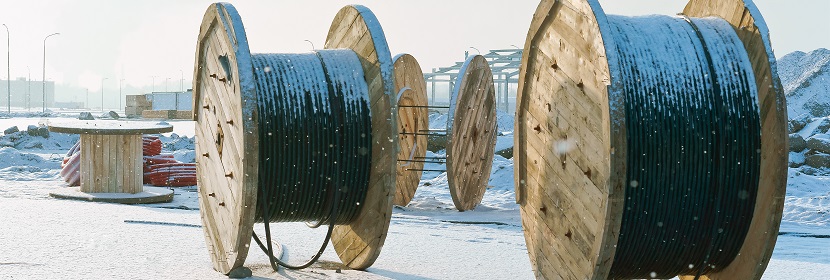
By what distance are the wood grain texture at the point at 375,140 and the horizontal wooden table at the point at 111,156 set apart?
569 centimetres

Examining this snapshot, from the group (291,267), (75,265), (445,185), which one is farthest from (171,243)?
(445,185)

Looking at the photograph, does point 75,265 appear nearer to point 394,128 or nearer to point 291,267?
point 291,267

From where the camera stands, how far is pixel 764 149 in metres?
6.32

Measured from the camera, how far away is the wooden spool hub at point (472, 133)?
12.8m

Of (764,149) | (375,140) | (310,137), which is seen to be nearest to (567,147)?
(764,149)

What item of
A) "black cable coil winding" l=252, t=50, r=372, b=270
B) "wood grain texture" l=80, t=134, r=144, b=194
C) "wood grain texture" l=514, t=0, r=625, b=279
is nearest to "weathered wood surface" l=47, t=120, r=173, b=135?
"wood grain texture" l=80, t=134, r=144, b=194

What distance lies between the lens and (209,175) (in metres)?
8.27

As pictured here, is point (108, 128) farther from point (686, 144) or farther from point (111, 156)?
point (686, 144)

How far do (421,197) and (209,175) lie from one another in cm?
717

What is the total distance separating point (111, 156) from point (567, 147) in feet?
27.7

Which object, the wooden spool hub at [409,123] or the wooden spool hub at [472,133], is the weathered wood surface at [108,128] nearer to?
the wooden spool hub at [409,123]

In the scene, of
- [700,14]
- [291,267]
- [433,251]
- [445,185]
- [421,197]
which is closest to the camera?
[700,14]

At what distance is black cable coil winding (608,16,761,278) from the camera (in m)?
6.25

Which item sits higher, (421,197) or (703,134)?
(703,134)
